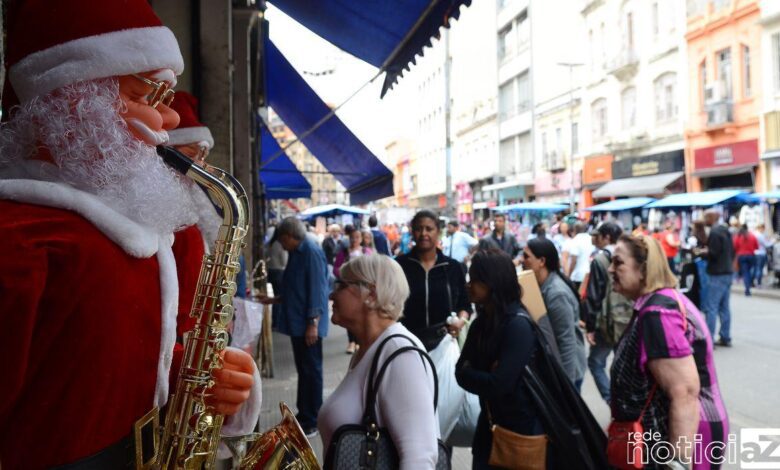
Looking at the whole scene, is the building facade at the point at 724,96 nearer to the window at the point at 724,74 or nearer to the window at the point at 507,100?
the window at the point at 724,74

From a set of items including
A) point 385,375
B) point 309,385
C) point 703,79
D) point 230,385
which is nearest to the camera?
point 230,385

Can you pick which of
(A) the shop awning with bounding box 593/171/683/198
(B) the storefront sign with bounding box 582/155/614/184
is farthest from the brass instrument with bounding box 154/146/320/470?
(B) the storefront sign with bounding box 582/155/614/184

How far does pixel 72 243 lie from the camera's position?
127 cm

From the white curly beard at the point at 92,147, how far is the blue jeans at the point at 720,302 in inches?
372

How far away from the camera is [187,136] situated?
292 centimetres

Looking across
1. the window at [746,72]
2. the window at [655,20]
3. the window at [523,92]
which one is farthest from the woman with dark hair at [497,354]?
the window at [523,92]

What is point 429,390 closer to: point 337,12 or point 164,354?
point 164,354

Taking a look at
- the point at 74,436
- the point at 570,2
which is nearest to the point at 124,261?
the point at 74,436

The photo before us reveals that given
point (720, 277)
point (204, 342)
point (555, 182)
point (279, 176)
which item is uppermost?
point (555, 182)

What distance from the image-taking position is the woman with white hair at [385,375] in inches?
88.4

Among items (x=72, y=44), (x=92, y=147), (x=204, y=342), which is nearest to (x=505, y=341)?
(x=204, y=342)

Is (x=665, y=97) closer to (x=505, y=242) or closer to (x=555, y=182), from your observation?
(x=555, y=182)

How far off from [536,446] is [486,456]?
1.02 feet

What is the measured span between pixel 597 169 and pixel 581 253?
23080 millimetres
